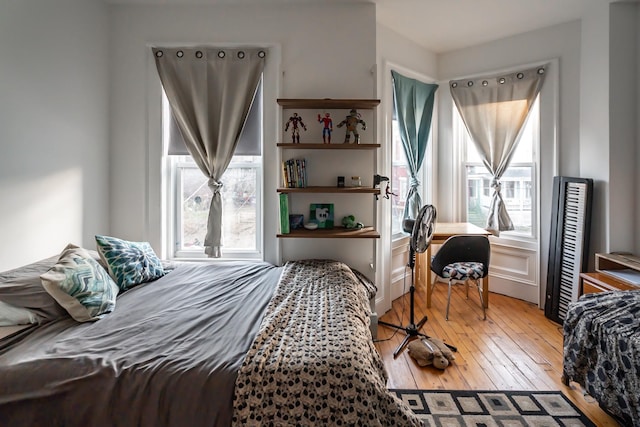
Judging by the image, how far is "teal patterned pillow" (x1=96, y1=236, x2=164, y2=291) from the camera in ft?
7.57

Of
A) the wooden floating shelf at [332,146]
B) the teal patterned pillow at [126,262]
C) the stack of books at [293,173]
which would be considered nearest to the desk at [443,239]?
the wooden floating shelf at [332,146]

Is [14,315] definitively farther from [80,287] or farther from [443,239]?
[443,239]

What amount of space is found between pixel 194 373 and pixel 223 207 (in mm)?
2068

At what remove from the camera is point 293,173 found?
2949 millimetres

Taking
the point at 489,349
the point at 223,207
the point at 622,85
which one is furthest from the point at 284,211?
the point at 622,85

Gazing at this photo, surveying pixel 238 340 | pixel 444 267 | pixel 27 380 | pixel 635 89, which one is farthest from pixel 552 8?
pixel 27 380

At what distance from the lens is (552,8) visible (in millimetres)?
3287

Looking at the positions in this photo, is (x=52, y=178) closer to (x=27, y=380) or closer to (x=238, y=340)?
(x=27, y=380)

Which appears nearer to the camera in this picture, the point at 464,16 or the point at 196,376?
the point at 196,376

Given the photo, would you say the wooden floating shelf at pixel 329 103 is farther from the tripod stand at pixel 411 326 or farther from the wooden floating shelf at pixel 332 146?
the tripod stand at pixel 411 326

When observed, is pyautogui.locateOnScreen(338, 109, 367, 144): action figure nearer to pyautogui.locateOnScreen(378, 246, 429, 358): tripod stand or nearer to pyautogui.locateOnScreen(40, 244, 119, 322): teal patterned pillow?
pyautogui.locateOnScreen(378, 246, 429, 358): tripod stand

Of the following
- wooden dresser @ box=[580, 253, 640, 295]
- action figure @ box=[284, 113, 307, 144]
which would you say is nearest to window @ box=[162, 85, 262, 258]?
action figure @ box=[284, 113, 307, 144]

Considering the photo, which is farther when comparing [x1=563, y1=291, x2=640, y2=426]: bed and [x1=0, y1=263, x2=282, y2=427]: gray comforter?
[x1=563, y1=291, x2=640, y2=426]: bed

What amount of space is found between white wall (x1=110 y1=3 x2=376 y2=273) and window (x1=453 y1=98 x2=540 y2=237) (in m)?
1.75
